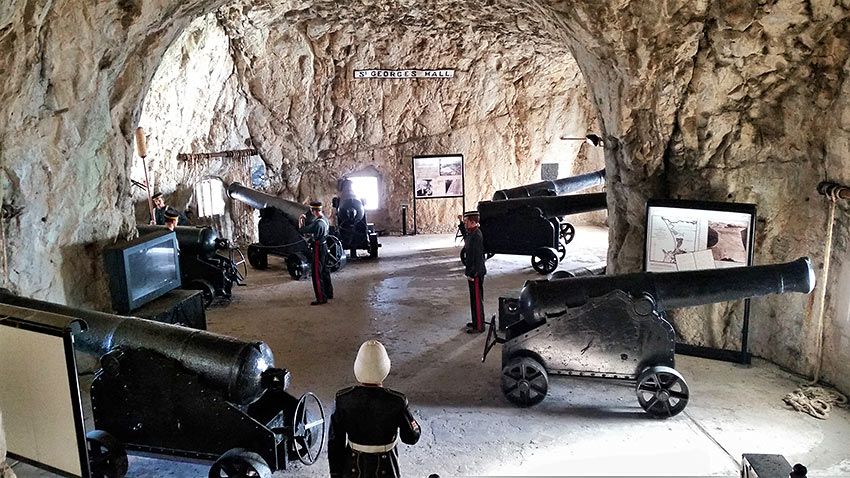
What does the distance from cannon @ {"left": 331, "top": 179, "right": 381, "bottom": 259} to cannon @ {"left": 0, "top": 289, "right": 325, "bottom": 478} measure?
26.3 feet

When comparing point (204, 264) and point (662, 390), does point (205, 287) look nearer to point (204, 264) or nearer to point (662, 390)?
point (204, 264)

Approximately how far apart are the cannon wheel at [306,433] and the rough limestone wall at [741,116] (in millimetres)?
4653

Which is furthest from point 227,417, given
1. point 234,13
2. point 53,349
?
point 234,13

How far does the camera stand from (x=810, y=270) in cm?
647

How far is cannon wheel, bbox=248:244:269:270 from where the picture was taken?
12.9m

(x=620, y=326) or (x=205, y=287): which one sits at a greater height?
(x=620, y=326)

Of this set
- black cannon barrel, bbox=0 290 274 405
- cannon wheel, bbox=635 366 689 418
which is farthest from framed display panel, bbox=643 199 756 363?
black cannon barrel, bbox=0 290 274 405

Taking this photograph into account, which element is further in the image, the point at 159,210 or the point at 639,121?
the point at 159,210

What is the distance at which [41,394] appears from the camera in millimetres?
4355

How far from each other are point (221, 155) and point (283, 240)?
2959 mm

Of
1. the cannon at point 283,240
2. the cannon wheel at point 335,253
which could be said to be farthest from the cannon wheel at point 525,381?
the cannon at point 283,240

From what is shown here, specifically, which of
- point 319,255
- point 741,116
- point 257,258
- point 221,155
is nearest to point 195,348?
point 319,255

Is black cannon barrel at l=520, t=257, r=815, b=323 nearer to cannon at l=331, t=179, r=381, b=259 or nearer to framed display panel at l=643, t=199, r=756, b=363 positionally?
framed display panel at l=643, t=199, r=756, b=363

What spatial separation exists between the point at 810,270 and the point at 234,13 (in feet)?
34.1
